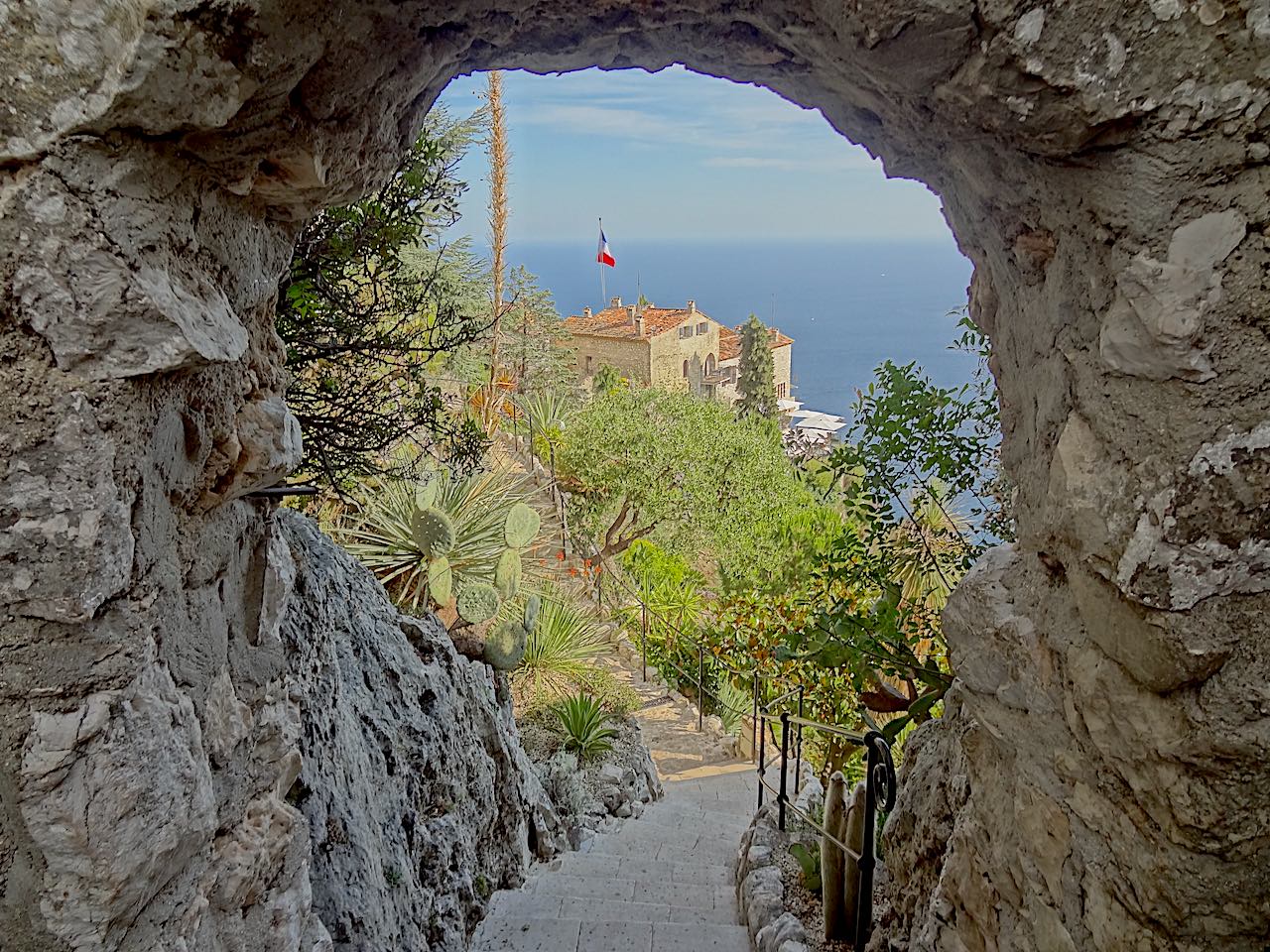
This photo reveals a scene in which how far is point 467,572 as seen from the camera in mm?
6664

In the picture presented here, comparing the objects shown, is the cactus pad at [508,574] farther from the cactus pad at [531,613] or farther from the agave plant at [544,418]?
the agave plant at [544,418]

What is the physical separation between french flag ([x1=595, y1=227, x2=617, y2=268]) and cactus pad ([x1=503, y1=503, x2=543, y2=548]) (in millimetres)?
9101

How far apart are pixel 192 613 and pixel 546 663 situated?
19.0ft

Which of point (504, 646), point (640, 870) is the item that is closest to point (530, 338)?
point (504, 646)

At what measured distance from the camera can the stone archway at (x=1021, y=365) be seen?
1373 mm

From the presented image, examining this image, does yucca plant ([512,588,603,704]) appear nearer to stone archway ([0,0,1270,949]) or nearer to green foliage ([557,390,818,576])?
green foliage ([557,390,818,576])

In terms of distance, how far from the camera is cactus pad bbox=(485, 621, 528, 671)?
600 centimetres

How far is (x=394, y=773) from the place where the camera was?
3428mm

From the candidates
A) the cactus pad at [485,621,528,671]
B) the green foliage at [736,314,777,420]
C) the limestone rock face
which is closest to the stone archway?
the limestone rock face

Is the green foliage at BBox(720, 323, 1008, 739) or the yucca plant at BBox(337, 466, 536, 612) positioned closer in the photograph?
the green foliage at BBox(720, 323, 1008, 739)

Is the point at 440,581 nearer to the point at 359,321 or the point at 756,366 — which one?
the point at 359,321

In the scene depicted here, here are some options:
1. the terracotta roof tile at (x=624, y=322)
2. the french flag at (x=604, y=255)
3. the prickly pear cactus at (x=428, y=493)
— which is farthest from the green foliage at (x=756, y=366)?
the prickly pear cactus at (x=428, y=493)

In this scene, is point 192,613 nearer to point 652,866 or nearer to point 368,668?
point 368,668

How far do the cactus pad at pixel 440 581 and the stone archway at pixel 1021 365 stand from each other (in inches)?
167
